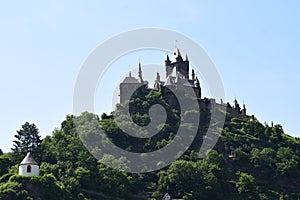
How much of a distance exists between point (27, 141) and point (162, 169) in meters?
17.7

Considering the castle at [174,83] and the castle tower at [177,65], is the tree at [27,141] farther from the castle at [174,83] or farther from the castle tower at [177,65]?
the castle tower at [177,65]

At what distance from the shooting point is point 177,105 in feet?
307

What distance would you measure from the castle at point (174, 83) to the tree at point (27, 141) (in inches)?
787

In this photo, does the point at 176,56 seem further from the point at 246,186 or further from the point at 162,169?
the point at 246,186

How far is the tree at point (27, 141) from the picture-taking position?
7231 cm

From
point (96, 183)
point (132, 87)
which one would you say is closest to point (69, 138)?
point (96, 183)

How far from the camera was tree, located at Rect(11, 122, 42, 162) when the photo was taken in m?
72.3

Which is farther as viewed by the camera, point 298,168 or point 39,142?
point 298,168

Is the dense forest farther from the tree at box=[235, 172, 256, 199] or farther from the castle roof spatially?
the castle roof

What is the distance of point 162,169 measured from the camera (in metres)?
75.5

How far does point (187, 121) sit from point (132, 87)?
35.6 feet

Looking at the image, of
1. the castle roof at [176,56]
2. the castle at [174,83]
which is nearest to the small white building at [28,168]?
the castle at [174,83]

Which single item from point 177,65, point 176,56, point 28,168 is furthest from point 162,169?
point 176,56

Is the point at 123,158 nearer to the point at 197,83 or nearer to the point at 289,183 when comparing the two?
the point at 289,183
